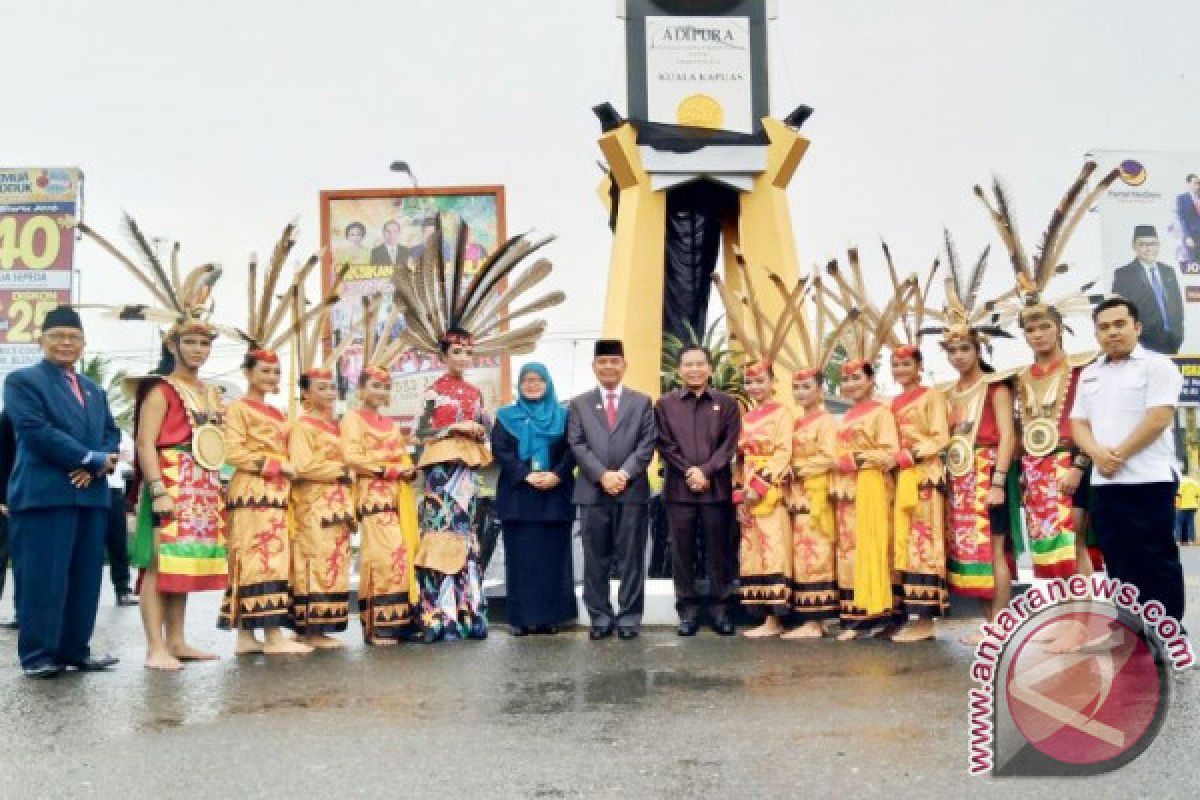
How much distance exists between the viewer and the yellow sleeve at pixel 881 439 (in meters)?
6.61

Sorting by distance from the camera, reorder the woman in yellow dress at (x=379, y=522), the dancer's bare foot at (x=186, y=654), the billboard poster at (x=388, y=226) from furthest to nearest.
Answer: the billboard poster at (x=388, y=226)
the woman in yellow dress at (x=379, y=522)
the dancer's bare foot at (x=186, y=654)

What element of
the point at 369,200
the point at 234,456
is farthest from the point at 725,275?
the point at 234,456

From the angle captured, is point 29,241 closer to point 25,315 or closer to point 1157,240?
point 25,315

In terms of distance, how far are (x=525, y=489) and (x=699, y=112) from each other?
33.5ft

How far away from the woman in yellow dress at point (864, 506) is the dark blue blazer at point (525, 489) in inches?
63.9

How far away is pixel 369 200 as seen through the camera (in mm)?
21109

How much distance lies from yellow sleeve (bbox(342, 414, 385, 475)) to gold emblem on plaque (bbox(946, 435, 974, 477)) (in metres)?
3.25

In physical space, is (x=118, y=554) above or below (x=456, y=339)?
below

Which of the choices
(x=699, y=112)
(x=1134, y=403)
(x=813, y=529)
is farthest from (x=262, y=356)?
(x=699, y=112)

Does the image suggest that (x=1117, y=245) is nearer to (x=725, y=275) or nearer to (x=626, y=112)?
(x=725, y=275)

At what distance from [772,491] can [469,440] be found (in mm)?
1846

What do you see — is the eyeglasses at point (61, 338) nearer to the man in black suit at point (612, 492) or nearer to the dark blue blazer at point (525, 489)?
the dark blue blazer at point (525, 489)

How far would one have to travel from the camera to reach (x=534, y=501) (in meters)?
7.09

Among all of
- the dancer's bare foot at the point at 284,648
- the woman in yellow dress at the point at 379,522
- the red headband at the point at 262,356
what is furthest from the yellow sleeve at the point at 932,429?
the red headband at the point at 262,356
